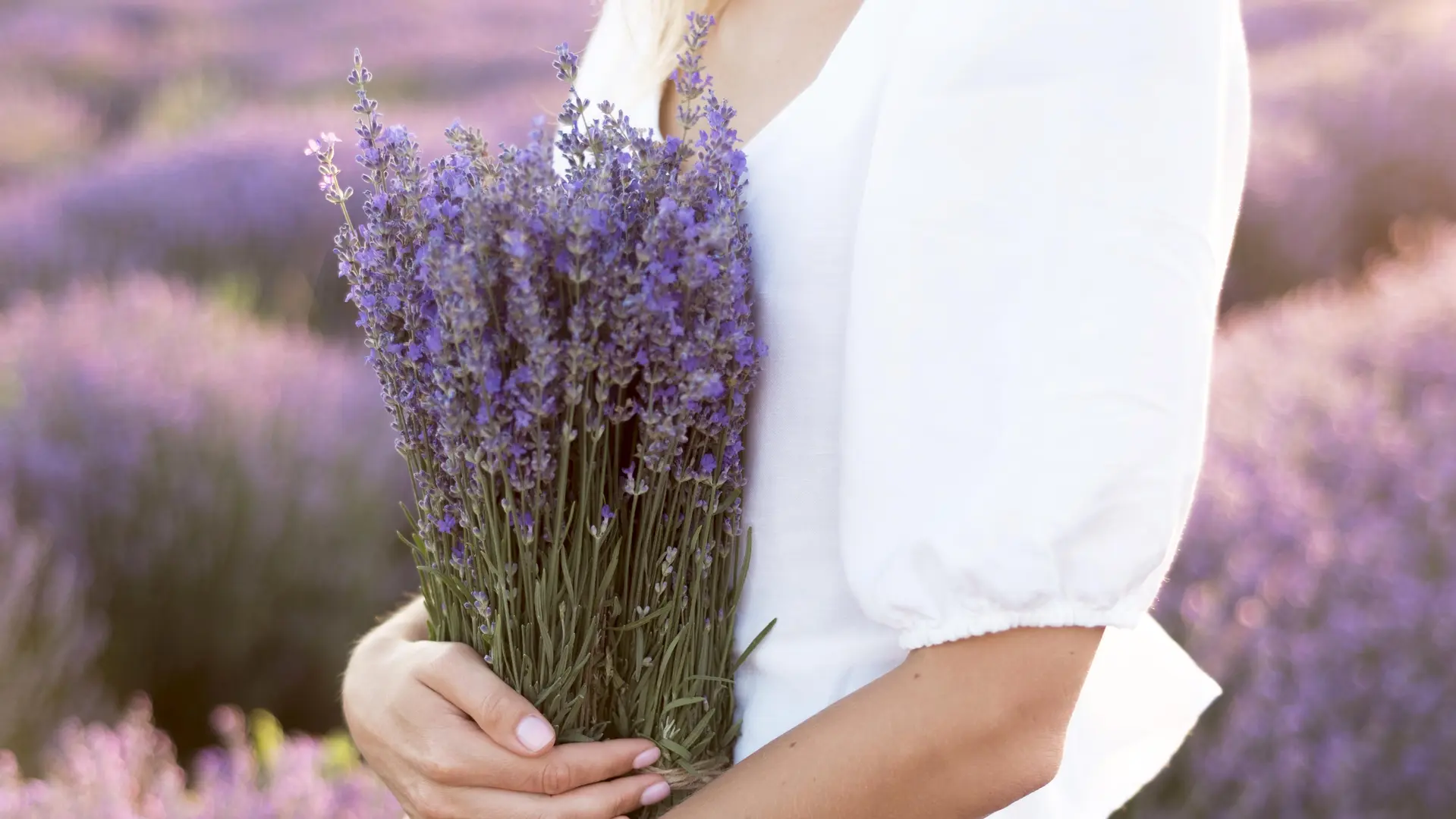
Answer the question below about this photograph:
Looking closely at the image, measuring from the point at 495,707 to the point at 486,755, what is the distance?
0.04 meters

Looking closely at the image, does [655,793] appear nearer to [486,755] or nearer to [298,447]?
[486,755]

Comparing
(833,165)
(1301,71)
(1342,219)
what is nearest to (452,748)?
(833,165)

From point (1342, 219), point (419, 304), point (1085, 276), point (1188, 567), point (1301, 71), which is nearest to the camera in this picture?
point (1085, 276)

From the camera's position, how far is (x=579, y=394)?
57cm

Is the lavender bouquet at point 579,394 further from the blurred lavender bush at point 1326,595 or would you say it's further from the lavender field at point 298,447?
the blurred lavender bush at point 1326,595

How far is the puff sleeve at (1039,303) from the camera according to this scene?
0.53 meters

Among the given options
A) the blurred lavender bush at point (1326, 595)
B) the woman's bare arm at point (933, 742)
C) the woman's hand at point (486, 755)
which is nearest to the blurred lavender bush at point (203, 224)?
the blurred lavender bush at point (1326, 595)

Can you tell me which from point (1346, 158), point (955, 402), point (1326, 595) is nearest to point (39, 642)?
point (955, 402)

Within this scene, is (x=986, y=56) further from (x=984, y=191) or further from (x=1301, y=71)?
(x=1301, y=71)

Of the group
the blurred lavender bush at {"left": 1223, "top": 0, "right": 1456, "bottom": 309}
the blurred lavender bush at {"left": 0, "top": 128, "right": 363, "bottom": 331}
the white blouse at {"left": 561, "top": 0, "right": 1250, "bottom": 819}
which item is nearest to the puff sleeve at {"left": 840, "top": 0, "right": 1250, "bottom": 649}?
the white blouse at {"left": 561, "top": 0, "right": 1250, "bottom": 819}

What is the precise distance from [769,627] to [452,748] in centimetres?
22

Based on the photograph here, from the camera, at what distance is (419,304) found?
0.64 metres

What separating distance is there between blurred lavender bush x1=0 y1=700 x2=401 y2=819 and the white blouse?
1177 millimetres

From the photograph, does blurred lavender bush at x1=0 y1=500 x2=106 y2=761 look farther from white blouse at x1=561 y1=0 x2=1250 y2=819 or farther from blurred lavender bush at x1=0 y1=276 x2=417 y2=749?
white blouse at x1=561 y1=0 x2=1250 y2=819
